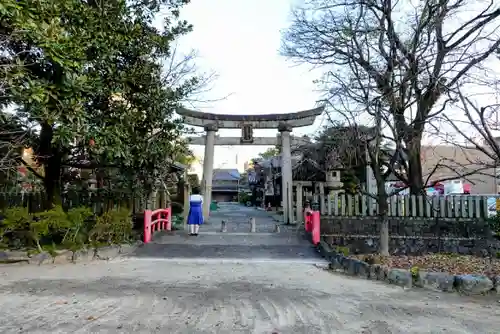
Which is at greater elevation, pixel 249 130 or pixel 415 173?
pixel 249 130

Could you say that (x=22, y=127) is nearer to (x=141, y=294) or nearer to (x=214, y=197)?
(x=141, y=294)

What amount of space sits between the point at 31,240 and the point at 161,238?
12.2 ft

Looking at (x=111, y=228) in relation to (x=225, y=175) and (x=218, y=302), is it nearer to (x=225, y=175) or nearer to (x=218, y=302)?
(x=218, y=302)

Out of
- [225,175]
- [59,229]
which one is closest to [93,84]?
[59,229]

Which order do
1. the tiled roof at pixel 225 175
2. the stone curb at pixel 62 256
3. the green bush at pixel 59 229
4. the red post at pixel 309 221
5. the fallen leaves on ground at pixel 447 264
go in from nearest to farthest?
1. the fallen leaves on ground at pixel 447 264
2. the stone curb at pixel 62 256
3. the green bush at pixel 59 229
4. the red post at pixel 309 221
5. the tiled roof at pixel 225 175

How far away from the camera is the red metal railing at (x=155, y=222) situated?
11569mm

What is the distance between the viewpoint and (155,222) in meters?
12.7

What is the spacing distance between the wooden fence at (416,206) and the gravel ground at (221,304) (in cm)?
475

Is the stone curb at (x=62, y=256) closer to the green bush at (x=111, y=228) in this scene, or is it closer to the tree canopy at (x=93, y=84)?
the green bush at (x=111, y=228)

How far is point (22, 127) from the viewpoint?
978 centimetres

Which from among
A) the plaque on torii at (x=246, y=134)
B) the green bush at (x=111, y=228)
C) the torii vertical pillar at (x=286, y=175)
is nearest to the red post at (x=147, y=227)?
the green bush at (x=111, y=228)

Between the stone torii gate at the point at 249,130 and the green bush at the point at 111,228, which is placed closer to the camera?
the green bush at the point at 111,228

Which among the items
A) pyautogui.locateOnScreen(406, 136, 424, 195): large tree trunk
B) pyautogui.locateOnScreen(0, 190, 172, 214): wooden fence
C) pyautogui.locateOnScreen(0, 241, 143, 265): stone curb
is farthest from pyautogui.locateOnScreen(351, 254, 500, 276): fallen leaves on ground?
pyautogui.locateOnScreen(0, 190, 172, 214): wooden fence

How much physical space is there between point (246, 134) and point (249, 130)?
0.23 meters
